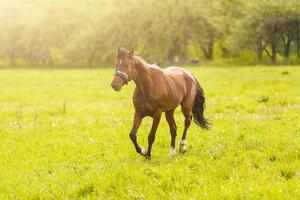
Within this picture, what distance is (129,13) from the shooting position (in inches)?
3511

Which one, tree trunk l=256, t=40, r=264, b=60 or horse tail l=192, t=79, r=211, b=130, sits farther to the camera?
tree trunk l=256, t=40, r=264, b=60

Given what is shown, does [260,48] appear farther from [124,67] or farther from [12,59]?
[124,67]

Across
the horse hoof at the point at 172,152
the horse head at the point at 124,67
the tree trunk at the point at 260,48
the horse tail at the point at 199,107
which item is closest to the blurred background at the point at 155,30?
the tree trunk at the point at 260,48

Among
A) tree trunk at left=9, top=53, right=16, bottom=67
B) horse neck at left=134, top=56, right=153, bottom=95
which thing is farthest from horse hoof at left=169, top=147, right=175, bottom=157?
tree trunk at left=9, top=53, right=16, bottom=67

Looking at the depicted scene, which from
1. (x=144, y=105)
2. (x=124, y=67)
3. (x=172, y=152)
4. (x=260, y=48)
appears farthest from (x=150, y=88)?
(x=260, y=48)

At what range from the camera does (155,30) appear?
84812mm

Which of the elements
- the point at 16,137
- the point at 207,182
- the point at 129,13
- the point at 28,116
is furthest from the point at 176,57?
the point at 207,182

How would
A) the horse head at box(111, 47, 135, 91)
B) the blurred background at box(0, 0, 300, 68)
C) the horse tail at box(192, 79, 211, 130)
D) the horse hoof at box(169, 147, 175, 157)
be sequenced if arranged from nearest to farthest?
the horse head at box(111, 47, 135, 91), the horse hoof at box(169, 147, 175, 157), the horse tail at box(192, 79, 211, 130), the blurred background at box(0, 0, 300, 68)

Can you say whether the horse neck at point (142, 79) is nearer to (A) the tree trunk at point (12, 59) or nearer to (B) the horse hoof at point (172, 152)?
(B) the horse hoof at point (172, 152)

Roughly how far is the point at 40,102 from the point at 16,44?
3202 inches

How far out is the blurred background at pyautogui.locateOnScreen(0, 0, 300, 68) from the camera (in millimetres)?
77625

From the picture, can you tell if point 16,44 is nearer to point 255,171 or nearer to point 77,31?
point 77,31

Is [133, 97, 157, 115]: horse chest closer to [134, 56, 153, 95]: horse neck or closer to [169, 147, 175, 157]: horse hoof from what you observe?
[134, 56, 153, 95]: horse neck

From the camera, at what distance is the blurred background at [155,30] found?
3056 inches
